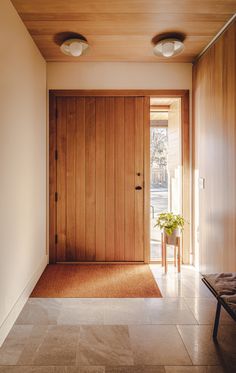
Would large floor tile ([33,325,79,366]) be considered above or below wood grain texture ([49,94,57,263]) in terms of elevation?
below

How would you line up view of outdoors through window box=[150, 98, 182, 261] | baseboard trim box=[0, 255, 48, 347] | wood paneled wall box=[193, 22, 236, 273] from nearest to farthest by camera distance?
baseboard trim box=[0, 255, 48, 347] → wood paneled wall box=[193, 22, 236, 273] → view of outdoors through window box=[150, 98, 182, 261]

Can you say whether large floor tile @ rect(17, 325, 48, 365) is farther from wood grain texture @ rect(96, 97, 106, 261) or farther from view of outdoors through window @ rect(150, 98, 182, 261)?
view of outdoors through window @ rect(150, 98, 182, 261)

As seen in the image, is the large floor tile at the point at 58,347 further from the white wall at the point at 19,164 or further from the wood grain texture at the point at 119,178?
the wood grain texture at the point at 119,178

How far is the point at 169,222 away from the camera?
343 centimetres

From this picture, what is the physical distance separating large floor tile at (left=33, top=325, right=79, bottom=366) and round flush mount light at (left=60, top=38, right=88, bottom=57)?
249cm

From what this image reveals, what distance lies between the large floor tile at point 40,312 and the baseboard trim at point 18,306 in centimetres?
4

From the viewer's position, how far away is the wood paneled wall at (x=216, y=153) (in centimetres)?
261

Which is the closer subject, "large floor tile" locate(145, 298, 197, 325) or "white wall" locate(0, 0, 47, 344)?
"white wall" locate(0, 0, 47, 344)

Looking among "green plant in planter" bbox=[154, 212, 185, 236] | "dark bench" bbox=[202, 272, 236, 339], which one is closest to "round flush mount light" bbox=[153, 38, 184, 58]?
"green plant in planter" bbox=[154, 212, 185, 236]

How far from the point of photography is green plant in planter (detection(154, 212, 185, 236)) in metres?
3.39

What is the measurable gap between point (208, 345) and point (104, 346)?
681 millimetres

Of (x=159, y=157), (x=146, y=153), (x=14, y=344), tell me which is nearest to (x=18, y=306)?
(x=14, y=344)

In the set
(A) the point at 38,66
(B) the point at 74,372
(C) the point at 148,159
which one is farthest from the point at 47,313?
(A) the point at 38,66

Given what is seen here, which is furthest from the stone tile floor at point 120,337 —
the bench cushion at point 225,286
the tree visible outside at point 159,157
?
the tree visible outside at point 159,157
